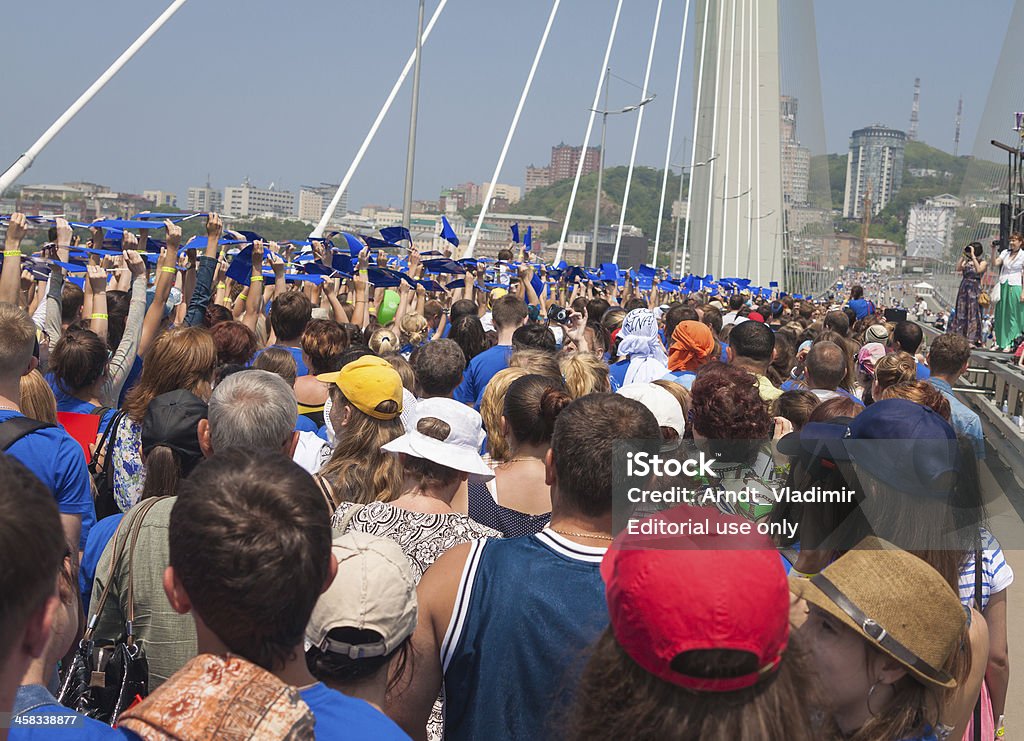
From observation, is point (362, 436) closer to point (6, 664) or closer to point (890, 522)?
point (890, 522)

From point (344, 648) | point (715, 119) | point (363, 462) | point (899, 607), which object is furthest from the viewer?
point (715, 119)

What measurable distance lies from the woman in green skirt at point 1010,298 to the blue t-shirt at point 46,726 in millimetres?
16235

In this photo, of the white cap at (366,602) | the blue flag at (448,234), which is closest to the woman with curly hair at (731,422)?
the white cap at (366,602)

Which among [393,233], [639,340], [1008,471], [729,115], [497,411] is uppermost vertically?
[729,115]

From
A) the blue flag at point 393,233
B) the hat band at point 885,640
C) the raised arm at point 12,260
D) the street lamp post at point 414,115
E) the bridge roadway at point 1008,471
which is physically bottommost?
the bridge roadway at point 1008,471

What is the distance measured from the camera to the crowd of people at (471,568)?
168 cm

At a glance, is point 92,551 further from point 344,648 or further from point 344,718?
point 344,718

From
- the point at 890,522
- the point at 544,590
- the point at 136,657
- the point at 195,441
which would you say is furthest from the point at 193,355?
the point at 890,522

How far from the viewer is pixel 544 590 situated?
253 centimetres

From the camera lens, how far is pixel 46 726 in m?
1.78

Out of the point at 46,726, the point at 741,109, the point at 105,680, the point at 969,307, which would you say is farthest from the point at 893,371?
the point at 741,109

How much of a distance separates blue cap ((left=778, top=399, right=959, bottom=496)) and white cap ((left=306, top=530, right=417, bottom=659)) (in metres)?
1.20

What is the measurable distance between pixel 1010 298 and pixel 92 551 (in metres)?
16.5

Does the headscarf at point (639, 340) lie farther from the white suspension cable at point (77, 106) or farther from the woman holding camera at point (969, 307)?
the woman holding camera at point (969, 307)
